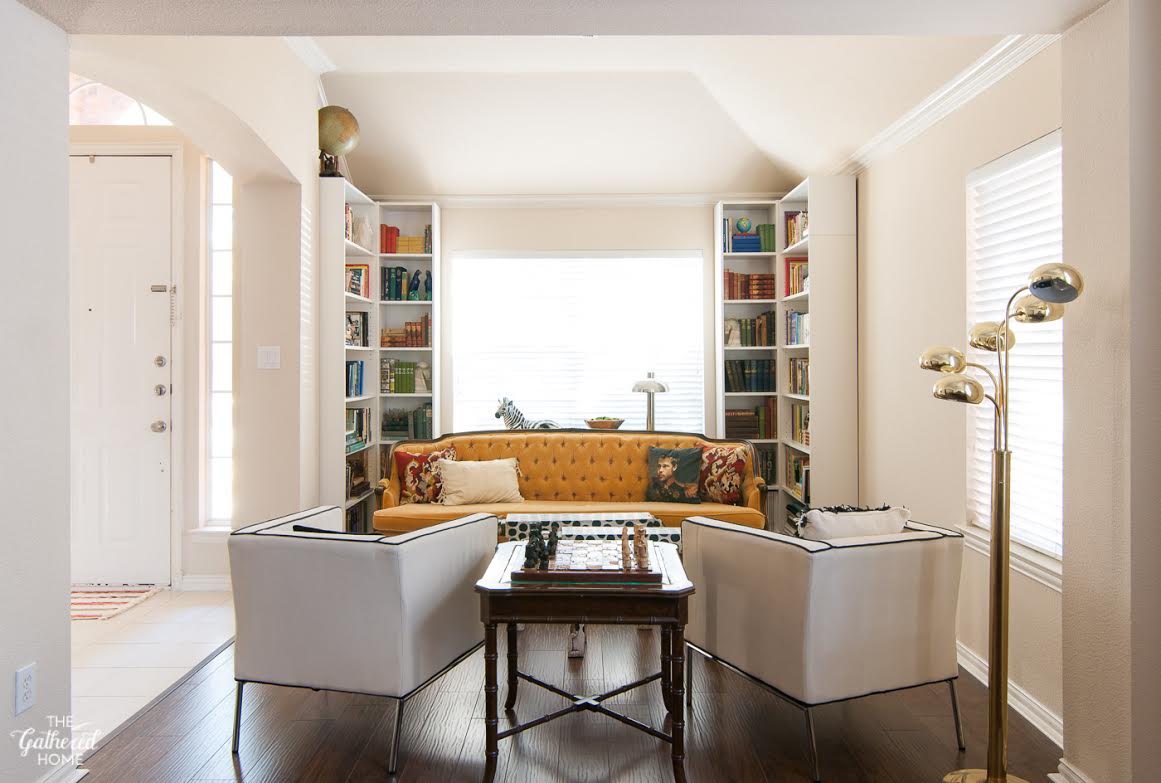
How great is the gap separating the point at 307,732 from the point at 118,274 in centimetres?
330

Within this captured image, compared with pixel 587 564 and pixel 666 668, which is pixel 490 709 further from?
pixel 666 668

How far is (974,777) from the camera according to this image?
8.14 feet

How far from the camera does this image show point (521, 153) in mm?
5691

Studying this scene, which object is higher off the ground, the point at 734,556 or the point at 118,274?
the point at 118,274

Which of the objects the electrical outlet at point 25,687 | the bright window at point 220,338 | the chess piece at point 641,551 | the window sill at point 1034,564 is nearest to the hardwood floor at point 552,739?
the electrical outlet at point 25,687

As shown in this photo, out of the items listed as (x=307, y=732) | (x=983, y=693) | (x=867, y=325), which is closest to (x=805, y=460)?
(x=867, y=325)

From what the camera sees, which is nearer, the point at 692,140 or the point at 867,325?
the point at 867,325

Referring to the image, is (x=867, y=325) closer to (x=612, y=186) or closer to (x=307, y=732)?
(x=612, y=186)

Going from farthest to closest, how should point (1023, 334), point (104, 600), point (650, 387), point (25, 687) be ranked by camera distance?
point (650, 387), point (104, 600), point (1023, 334), point (25, 687)

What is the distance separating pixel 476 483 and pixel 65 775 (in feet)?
8.66

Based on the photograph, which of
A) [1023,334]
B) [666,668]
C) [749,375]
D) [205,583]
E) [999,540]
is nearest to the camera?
[999,540]

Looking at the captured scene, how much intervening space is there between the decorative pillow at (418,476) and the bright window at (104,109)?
253cm

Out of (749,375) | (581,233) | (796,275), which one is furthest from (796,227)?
(581,233)

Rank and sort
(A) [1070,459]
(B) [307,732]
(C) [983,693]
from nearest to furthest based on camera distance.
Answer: (A) [1070,459], (B) [307,732], (C) [983,693]
